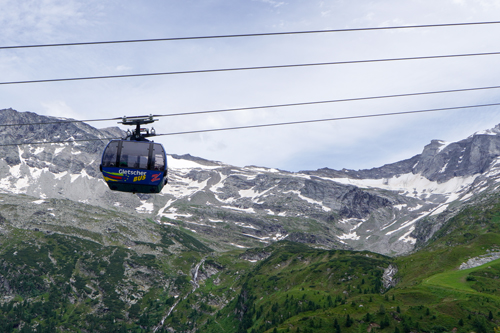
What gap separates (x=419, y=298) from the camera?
373 feet

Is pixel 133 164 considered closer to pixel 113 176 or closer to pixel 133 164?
pixel 133 164

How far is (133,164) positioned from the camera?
42.3 meters

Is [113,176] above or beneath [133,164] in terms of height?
beneath

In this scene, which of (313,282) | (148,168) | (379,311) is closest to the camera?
(148,168)

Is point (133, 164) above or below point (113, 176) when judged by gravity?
above

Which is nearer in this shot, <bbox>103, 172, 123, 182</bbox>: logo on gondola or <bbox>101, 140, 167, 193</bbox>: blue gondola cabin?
<bbox>101, 140, 167, 193</bbox>: blue gondola cabin

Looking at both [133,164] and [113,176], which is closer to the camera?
[133,164]

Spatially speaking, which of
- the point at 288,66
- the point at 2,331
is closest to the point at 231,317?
the point at 2,331

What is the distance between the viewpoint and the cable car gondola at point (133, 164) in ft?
138

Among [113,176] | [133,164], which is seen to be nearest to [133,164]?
[133,164]

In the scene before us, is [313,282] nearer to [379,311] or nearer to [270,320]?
[270,320]

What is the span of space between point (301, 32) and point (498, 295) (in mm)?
116535

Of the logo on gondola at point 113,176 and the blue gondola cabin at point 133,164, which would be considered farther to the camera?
the logo on gondola at point 113,176

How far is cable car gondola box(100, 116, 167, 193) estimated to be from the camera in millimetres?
42125
